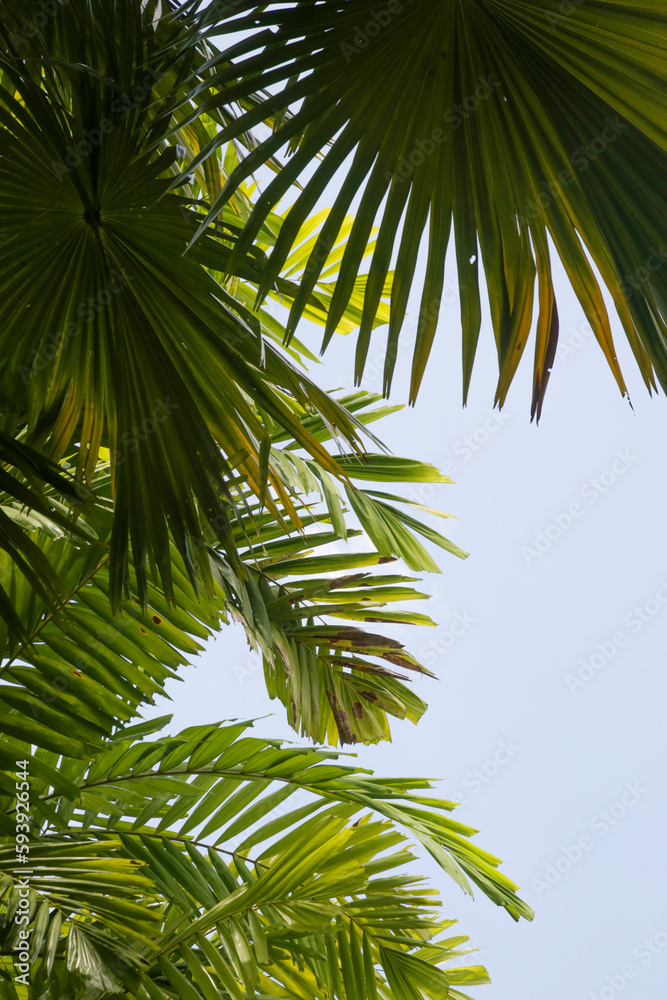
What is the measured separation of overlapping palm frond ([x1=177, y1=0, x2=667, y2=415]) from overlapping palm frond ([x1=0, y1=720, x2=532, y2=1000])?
837 mm

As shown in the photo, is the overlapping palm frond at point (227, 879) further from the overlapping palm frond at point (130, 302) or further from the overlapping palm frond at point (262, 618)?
the overlapping palm frond at point (130, 302)

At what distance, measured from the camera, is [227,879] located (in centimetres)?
141

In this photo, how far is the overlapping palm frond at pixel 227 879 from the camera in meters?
1.06

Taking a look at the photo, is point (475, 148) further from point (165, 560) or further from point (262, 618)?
point (262, 618)

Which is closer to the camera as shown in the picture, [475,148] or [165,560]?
[475,148]

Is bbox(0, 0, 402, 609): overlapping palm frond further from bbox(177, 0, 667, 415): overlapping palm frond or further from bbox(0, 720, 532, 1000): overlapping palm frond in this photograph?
bbox(0, 720, 532, 1000): overlapping palm frond

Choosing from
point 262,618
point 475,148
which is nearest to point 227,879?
point 262,618

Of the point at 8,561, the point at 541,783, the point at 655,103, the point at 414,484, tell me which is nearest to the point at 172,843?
the point at 8,561

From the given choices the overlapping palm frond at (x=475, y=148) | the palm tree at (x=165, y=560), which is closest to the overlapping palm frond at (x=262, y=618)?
the palm tree at (x=165, y=560)

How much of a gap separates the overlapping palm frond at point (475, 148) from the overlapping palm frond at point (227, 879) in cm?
84

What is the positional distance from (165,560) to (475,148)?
62 cm

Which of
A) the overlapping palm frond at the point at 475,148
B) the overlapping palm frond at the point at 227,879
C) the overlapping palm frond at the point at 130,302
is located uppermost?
the overlapping palm frond at the point at 475,148

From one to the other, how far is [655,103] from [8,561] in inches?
43.5

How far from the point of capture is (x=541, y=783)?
594 cm
